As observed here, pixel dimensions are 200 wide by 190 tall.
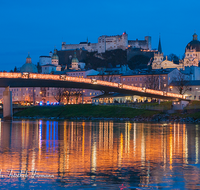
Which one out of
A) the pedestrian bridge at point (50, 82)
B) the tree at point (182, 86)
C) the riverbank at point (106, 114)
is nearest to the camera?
the riverbank at point (106, 114)

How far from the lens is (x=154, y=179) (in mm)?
14359

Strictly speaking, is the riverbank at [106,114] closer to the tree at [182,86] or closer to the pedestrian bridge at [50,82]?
the pedestrian bridge at [50,82]

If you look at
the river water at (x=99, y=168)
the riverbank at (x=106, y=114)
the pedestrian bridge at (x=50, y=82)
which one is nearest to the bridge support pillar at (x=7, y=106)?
the pedestrian bridge at (x=50, y=82)

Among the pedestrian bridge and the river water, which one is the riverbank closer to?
the pedestrian bridge

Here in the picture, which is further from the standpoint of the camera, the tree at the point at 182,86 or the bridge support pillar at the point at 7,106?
the tree at the point at 182,86

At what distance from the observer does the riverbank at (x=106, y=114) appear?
71438 mm

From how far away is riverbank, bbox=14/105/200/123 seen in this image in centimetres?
7144

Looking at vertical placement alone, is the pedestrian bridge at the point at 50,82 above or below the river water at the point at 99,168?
above

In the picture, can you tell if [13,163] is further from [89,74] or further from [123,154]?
[89,74]

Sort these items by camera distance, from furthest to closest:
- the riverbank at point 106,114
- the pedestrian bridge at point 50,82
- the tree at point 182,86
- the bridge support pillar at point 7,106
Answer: the tree at point 182,86
the bridge support pillar at point 7,106
the pedestrian bridge at point 50,82
the riverbank at point 106,114

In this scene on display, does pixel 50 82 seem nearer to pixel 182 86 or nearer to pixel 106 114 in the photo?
pixel 106 114

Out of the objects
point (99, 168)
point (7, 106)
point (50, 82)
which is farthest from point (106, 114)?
point (99, 168)

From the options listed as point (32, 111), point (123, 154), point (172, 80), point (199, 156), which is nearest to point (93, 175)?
point (123, 154)

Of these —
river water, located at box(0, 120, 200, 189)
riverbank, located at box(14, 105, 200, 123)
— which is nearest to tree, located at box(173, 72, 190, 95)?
riverbank, located at box(14, 105, 200, 123)
